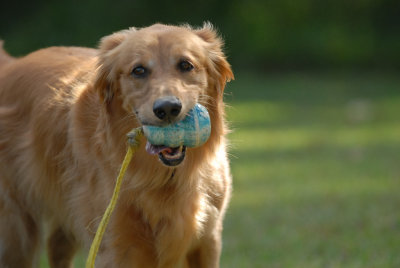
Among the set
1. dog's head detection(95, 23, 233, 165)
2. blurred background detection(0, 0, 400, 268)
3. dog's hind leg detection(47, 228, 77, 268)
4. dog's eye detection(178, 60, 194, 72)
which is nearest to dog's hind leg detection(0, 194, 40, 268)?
dog's hind leg detection(47, 228, 77, 268)

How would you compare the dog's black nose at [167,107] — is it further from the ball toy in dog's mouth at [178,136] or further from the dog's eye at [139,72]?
the dog's eye at [139,72]

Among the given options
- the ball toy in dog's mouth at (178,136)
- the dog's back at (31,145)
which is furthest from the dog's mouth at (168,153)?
the dog's back at (31,145)

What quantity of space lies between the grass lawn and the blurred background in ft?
0.06

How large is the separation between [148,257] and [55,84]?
60.1 inches

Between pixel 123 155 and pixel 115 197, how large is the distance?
0.39 m

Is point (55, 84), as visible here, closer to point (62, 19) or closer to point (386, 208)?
point (386, 208)

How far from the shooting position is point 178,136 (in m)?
4.01

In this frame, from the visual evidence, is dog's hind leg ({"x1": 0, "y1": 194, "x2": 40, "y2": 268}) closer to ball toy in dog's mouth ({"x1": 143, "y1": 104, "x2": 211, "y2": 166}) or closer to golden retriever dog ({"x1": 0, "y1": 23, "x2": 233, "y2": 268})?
golden retriever dog ({"x1": 0, "y1": 23, "x2": 233, "y2": 268})

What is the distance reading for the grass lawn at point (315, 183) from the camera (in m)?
6.30

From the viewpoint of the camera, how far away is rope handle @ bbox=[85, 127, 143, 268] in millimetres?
4078

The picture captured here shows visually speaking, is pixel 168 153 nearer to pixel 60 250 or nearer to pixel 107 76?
pixel 107 76

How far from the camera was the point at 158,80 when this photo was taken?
417cm

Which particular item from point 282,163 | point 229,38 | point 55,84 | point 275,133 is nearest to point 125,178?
point 55,84

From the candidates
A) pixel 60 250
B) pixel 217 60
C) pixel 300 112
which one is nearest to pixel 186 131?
pixel 217 60
